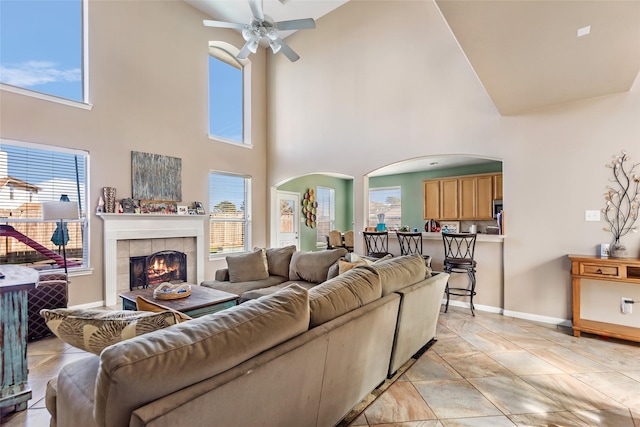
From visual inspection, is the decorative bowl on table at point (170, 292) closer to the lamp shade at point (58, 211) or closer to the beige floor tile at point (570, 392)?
→ the lamp shade at point (58, 211)

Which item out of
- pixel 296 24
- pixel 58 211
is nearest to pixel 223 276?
pixel 58 211

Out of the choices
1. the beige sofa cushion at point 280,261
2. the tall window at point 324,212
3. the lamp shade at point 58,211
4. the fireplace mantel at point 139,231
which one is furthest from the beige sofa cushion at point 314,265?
the tall window at point 324,212

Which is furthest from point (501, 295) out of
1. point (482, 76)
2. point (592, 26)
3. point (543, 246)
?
point (592, 26)

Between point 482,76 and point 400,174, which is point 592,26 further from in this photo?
point 400,174

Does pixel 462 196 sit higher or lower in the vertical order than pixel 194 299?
higher

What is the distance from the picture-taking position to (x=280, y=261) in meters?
4.40

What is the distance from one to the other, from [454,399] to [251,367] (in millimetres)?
1710

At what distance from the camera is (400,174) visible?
8453 millimetres

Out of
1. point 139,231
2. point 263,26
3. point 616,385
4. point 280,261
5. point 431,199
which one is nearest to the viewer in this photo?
point 616,385

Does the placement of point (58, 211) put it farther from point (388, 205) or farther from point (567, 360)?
point (388, 205)

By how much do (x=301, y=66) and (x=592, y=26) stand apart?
505cm

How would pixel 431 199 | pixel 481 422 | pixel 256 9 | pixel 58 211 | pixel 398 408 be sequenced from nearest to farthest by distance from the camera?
pixel 481 422 → pixel 398 408 → pixel 58 211 → pixel 256 9 → pixel 431 199

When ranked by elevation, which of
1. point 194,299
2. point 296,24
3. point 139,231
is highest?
point 296,24

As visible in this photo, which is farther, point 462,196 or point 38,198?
point 462,196
